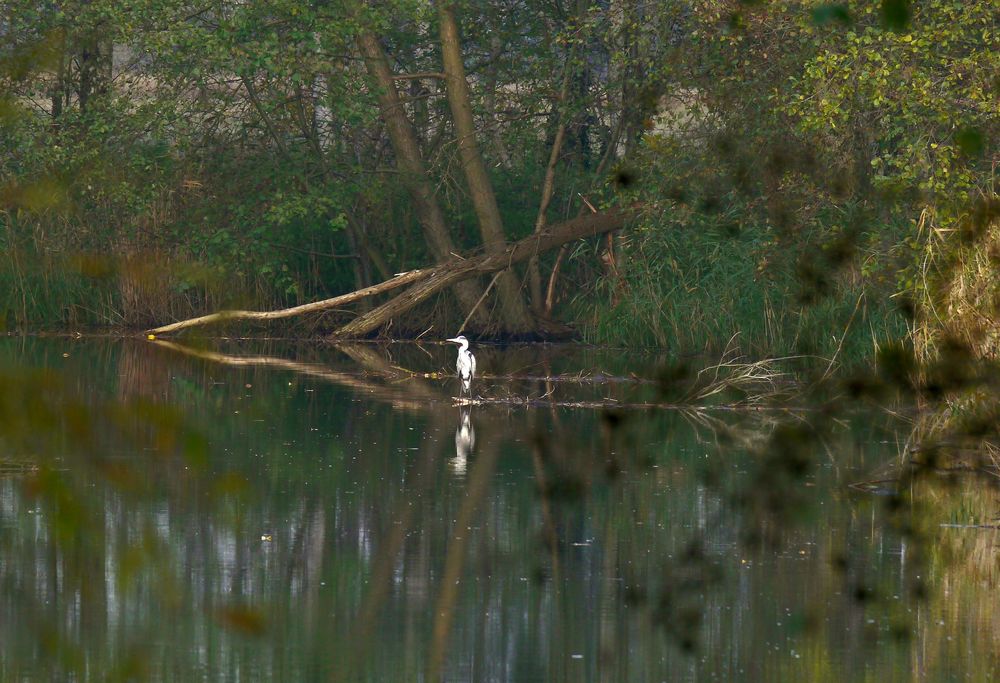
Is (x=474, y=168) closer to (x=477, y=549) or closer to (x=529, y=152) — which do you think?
(x=529, y=152)

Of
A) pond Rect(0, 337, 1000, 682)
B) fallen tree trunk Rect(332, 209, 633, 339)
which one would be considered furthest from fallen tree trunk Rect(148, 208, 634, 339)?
pond Rect(0, 337, 1000, 682)

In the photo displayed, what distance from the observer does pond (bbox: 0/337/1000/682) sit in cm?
565

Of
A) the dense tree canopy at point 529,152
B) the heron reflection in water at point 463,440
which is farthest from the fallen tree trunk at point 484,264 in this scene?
the heron reflection in water at point 463,440

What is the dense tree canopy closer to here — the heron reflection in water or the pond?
the pond

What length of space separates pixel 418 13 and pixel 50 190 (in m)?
19.1

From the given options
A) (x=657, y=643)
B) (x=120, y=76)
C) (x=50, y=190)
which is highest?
(x=120, y=76)

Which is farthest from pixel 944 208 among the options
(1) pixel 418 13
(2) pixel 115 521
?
(1) pixel 418 13

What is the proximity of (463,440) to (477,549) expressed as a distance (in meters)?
4.39

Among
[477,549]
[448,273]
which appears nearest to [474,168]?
[448,273]

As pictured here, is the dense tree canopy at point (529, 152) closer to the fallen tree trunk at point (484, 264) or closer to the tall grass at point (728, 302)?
the tall grass at point (728, 302)

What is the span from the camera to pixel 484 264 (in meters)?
21.3

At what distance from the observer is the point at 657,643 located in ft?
20.2

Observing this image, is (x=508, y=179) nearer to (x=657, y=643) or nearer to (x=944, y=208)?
(x=944, y=208)

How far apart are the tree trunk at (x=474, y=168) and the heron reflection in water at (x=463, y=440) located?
7.92 meters
